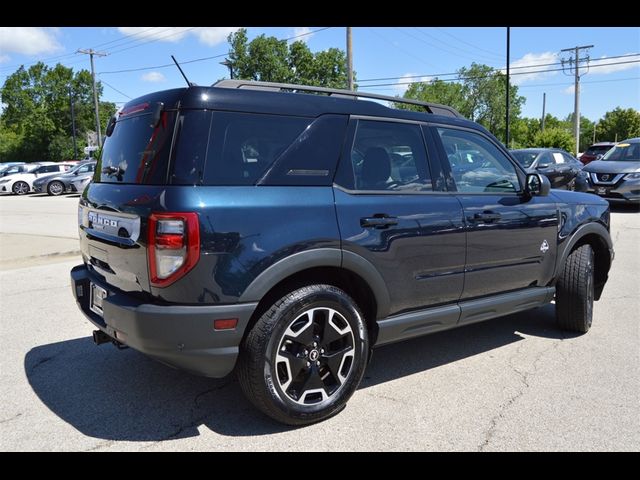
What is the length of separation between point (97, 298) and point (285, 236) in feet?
4.29

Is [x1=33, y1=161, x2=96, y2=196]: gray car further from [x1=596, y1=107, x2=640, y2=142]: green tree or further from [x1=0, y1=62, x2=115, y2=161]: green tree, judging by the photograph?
[x1=596, y1=107, x2=640, y2=142]: green tree

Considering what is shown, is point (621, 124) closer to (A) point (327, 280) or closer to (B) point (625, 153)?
(B) point (625, 153)

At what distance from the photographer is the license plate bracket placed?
309cm

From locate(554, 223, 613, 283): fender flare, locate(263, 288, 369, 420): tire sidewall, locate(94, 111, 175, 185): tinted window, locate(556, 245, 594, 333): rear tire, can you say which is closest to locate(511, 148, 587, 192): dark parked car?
locate(554, 223, 613, 283): fender flare

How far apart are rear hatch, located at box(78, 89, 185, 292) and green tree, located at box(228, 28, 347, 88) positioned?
58176 millimetres

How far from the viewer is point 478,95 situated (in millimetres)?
81438

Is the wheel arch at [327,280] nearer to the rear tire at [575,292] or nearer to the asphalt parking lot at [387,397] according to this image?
the asphalt parking lot at [387,397]

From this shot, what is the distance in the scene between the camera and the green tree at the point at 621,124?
236ft

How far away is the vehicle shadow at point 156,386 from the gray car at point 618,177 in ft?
34.2

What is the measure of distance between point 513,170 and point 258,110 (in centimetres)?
232

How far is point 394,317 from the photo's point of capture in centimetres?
336
